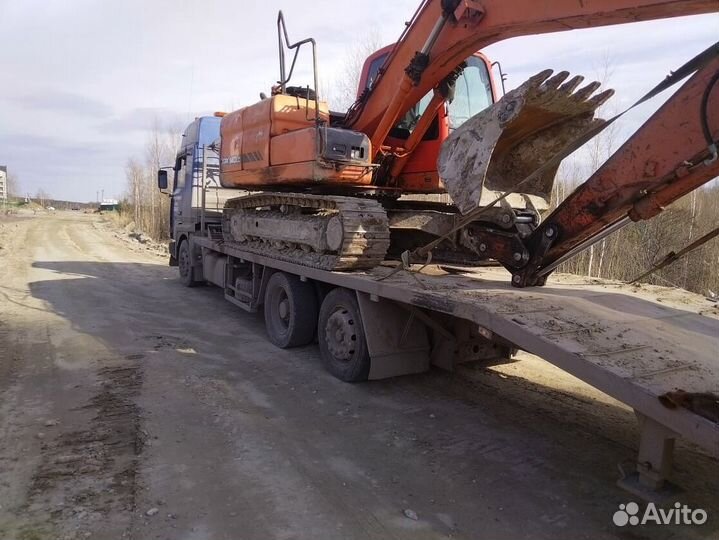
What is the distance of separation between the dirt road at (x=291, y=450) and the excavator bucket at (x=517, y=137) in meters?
2.01

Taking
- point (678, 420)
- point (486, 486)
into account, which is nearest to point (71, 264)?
point (486, 486)

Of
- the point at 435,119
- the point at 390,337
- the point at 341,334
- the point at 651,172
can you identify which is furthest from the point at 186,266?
the point at 651,172

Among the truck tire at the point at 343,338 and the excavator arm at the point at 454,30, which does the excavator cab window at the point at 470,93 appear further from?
the truck tire at the point at 343,338

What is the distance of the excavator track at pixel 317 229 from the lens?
18.0ft

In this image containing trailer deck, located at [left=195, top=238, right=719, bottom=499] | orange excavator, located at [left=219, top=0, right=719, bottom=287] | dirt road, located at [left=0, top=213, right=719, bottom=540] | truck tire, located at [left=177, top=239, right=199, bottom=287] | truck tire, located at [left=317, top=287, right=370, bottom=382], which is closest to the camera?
trailer deck, located at [left=195, top=238, right=719, bottom=499]

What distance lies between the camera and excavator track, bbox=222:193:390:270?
18.0 feet

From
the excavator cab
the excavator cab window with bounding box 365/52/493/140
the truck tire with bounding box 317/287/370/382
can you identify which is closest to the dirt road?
the truck tire with bounding box 317/287/370/382

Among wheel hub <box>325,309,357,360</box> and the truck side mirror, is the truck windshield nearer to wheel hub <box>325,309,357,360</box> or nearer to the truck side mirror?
wheel hub <box>325,309,357,360</box>

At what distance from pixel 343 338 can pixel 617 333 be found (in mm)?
2888

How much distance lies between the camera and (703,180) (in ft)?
11.2

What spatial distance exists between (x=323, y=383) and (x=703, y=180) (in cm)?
378

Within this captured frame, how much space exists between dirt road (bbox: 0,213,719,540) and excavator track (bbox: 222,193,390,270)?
1.28 metres

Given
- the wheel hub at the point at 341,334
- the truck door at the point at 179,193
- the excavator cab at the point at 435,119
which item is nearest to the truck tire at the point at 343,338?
the wheel hub at the point at 341,334

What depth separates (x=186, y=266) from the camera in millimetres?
11836
